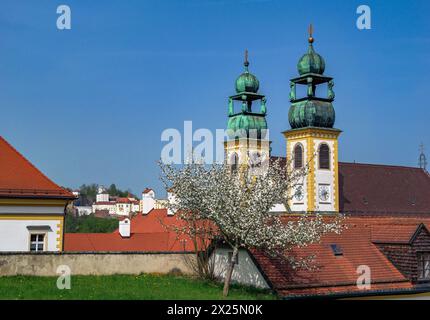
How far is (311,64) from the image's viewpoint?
47.0 metres

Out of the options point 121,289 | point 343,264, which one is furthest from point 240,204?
point 343,264

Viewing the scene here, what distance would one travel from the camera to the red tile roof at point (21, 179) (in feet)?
87.8

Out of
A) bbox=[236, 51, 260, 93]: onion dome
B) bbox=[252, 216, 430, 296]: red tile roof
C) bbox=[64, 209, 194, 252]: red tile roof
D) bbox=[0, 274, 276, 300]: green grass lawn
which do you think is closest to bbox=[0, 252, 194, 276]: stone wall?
bbox=[0, 274, 276, 300]: green grass lawn

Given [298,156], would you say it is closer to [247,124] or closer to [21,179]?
[247,124]

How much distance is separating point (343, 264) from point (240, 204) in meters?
6.70

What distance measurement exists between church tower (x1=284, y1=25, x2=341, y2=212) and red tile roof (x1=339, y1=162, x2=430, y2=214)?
1806mm

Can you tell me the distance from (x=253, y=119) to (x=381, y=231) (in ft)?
85.9

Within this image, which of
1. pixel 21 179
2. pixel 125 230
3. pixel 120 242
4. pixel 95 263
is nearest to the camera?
pixel 95 263

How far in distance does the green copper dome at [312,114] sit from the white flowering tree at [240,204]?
22.7m

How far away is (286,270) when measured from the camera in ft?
81.3

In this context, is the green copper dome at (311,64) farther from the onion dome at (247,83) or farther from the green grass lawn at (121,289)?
the green grass lawn at (121,289)

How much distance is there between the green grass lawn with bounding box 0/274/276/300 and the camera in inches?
801

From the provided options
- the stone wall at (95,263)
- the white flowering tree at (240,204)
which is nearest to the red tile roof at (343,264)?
the white flowering tree at (240,204)
